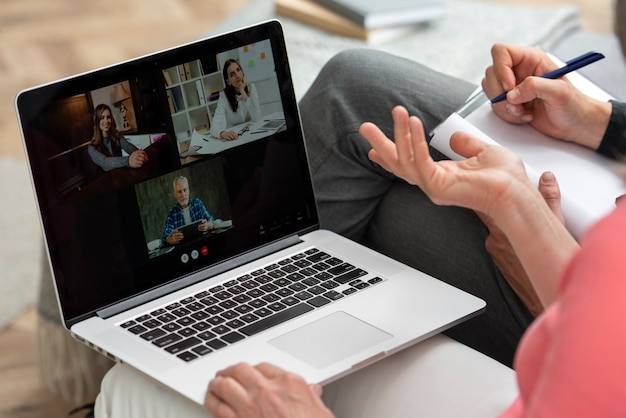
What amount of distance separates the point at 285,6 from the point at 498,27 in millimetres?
461

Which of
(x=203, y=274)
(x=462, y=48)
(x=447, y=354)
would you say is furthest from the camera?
(x=462, y=48)

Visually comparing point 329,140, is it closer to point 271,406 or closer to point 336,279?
point 336,279

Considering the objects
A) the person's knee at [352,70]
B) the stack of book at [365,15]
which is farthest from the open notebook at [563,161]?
the stack of book at [365,15]

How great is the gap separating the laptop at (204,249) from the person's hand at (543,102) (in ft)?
0.82

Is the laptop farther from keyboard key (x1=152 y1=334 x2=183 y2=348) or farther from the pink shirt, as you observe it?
the pink shirt

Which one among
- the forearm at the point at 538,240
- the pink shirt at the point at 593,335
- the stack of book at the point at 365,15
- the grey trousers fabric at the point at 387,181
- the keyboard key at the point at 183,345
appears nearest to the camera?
the pink shirt at the point at 593,335

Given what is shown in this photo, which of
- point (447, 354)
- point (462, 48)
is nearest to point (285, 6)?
point (462, 48)

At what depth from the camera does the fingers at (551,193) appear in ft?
3.50

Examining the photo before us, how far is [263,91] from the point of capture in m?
1.14

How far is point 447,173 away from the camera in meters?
0.93

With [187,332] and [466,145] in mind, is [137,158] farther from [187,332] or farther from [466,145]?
[466,145]

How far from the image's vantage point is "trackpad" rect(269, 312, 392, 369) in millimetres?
979

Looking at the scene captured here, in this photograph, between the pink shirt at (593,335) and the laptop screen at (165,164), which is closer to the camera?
the pink shirt at (593,335)

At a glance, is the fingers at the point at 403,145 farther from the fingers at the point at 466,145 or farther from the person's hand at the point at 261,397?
the person's hand at the point at 261,397
